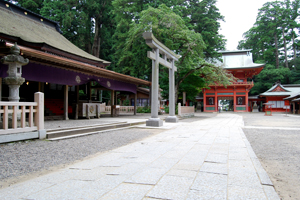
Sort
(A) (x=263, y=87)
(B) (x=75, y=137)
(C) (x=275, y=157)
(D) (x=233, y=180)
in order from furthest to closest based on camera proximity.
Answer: (A) (x=263, y=87) → (B) (x=75, y=137) → (C) (x=275, y=157) → (D) (x=233, y=180)

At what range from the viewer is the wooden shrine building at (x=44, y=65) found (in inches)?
306

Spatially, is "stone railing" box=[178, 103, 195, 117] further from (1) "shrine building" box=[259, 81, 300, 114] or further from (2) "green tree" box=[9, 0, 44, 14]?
(2) "green tree" box=[9, 0, 44, 14]

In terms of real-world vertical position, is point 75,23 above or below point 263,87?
above

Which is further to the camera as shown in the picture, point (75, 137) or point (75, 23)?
point (75, 23)

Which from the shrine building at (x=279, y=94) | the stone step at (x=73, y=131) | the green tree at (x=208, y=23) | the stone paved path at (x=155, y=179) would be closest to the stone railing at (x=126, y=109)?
the green tree at (x=208, y=23)

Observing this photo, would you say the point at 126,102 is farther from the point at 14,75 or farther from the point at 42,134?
the point at 42,134

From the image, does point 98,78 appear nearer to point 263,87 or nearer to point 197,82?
point 197,82

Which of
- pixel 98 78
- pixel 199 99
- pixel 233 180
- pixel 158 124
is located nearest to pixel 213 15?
pixel 199 99

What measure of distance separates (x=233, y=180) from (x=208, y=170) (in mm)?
436

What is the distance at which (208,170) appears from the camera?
115 inches

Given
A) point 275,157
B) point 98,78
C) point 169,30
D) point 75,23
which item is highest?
point 75,23

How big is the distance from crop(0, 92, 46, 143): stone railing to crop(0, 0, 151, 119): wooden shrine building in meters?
2.47

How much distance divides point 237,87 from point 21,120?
28.5m

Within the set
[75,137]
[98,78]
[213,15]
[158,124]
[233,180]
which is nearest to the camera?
[233,180]
